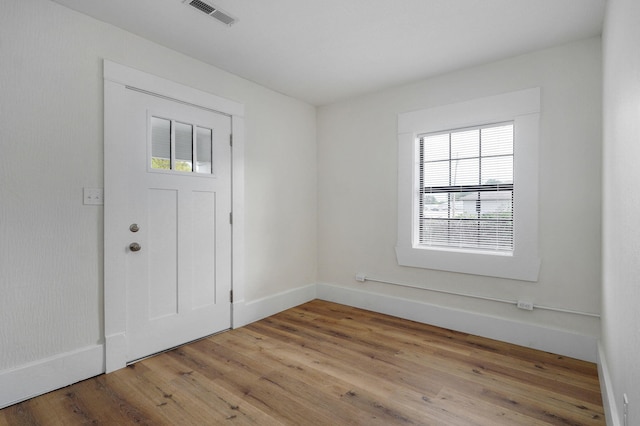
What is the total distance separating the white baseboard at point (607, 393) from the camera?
1634mm

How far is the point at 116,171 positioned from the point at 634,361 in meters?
3.13

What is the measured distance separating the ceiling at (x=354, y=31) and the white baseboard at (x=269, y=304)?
245 cm

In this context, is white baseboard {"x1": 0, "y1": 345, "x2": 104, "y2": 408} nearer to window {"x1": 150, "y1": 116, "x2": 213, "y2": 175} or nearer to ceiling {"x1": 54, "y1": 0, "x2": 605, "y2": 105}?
window {"x1": 150, "y1": 116, "x2": 213, "y2": 175}

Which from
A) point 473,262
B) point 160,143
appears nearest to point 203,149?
point 160,143

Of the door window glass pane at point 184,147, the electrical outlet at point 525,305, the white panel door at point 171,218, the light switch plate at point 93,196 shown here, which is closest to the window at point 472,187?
the electrical outlet at point 525,305

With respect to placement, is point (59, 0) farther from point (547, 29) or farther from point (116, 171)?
point (547, 29)

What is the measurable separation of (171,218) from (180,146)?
0.66m

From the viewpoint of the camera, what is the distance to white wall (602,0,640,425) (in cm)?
118

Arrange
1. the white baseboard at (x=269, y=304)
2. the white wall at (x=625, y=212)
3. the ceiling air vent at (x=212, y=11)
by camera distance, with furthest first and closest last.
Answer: the white baseboard at (x=269, y=304) < the ceiling air vent at (x=212, y=11) < the white wall at (x=625, y=212)

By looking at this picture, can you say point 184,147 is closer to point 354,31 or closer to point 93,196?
point 93,196

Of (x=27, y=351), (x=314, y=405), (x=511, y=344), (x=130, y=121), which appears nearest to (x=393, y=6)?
(x=130, y=121)

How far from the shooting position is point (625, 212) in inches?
56.2

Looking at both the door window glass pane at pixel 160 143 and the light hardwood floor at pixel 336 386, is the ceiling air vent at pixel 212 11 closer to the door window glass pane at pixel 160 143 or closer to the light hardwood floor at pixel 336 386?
the door window glass pane at pixel 160 143

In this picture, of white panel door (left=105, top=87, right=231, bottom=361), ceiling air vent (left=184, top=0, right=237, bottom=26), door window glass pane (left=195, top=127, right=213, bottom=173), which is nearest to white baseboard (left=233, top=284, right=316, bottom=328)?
white panel door (left=105, top=87, right=231, bottom=361)
